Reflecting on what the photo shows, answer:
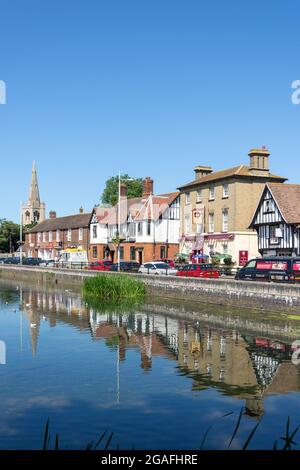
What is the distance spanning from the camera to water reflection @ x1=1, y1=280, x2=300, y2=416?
56.0 ft

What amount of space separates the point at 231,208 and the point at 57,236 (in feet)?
146

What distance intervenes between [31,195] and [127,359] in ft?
434

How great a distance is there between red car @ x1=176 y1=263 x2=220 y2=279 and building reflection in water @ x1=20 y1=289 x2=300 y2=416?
9001 mm

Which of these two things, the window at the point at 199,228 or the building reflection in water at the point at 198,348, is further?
the window at the point at 199,228

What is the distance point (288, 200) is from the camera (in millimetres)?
48781

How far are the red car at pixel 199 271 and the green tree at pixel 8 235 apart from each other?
79899 millimetres

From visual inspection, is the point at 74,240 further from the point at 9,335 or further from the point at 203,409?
the point at 203,409

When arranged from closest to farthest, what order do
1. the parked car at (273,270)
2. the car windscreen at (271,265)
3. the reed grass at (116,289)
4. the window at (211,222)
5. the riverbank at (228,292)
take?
the riverbank at (228,292) → the parked car at (273,270) → the car windscreen at (271,265) → the reed grass at (116,289) → the window at (211,222)

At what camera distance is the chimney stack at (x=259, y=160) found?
55750 mm

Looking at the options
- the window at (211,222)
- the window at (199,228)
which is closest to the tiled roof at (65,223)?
the window at (199,228)

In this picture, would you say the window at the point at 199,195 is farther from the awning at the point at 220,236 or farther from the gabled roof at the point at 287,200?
the gabled roof at the point at 287,200

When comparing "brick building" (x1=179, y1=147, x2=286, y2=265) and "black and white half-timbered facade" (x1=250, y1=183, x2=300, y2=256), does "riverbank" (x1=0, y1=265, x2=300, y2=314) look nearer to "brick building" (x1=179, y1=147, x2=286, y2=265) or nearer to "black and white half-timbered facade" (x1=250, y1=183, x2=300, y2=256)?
"black and white half-timbered facade" (x1=250, y1=183, x2=300, y2=256)

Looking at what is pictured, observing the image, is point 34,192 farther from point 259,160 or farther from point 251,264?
point 251,264
